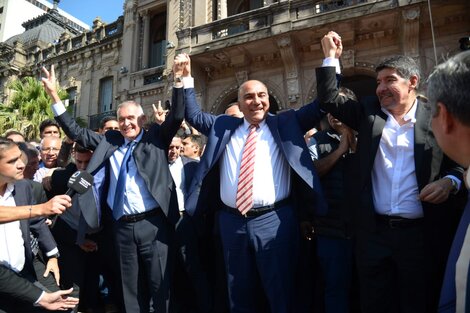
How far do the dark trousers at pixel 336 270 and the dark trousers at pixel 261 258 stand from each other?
31 cm

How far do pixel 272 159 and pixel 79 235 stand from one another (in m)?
2.08

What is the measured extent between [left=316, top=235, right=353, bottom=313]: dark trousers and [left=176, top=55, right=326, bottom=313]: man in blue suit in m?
0.29

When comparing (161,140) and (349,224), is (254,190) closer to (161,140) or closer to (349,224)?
(349,224)

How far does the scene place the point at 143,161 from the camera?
3295 mm

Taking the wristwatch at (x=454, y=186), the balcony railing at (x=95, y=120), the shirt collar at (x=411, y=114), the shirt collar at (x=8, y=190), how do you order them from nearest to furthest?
the wristwatch at (x=454, y=186), the shirt collar at (x=411, y=114), the shirt collar at (x=8, y=190), the balcony railing at (x=95, y=120)

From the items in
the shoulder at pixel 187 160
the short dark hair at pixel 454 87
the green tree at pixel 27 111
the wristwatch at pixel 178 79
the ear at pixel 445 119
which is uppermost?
the green tree at pixel 27 111

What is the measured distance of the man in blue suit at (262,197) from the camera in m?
2.66

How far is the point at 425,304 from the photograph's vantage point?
7.61 ft

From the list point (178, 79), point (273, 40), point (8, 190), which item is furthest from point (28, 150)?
point (273, 40)

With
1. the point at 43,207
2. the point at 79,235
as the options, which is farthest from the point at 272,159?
the point at 79,235

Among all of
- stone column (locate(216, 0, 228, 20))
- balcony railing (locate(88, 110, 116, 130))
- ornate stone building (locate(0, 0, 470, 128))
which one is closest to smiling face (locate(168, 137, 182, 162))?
ornate stone building (locate(0, 0, 470, 128))

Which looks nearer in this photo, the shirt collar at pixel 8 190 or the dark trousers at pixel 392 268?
the dark trousers at pixel 392 268

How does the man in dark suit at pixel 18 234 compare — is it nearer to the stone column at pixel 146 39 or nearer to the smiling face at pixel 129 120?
the smiling face at pixel 129 120

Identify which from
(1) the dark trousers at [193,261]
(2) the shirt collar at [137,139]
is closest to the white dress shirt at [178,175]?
(1) the dark trousers at [193,261]
